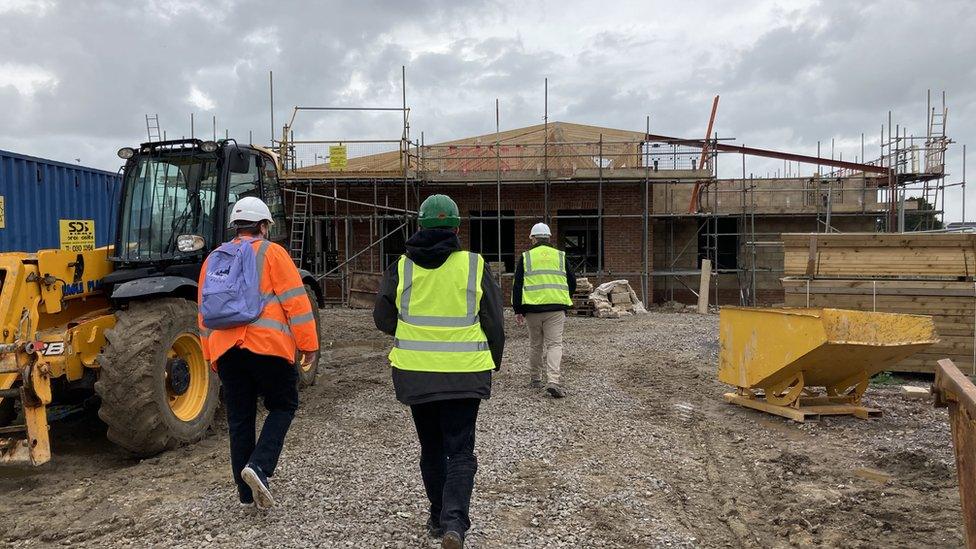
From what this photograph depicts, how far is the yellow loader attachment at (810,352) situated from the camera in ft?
17.9

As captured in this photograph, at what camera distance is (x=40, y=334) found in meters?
4.73

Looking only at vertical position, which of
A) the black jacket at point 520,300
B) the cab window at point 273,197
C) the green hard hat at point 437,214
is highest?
the cab window at point 273,197

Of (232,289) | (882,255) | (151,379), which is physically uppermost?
(882,255)

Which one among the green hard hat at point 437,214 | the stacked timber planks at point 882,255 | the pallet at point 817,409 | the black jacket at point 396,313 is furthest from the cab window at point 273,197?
the stacked timber planks at point 882,255

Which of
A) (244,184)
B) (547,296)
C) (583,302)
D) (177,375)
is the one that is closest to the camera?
(177,375)

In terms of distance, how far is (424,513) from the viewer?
3.77m

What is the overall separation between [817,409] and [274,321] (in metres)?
4.92

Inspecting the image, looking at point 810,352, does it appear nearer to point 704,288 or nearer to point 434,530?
point 434,530

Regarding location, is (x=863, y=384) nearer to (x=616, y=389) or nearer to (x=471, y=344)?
(x=616, y=389)

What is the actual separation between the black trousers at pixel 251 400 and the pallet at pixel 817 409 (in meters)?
4.52

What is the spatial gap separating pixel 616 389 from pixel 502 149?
1093cm

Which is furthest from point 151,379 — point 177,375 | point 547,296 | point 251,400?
point 547,296

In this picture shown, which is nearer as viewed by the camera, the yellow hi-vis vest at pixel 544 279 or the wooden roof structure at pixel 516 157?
the yellow hi-vis vest at pixel 544 279

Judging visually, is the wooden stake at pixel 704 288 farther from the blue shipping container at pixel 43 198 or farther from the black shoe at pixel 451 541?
the black shoe at pixel 451 541
